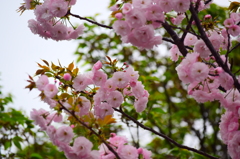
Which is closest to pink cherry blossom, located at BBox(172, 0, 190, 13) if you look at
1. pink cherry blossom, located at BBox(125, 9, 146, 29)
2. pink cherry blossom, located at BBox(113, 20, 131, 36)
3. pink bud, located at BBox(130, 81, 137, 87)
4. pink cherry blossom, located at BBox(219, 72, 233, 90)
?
pink cherry blossom, located at BBox(125, 9, 146, 29)

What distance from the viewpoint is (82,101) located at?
1557 mm

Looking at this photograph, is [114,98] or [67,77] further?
[114,98]

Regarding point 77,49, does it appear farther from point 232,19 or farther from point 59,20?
point 232,19

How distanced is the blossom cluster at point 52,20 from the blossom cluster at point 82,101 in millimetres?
319

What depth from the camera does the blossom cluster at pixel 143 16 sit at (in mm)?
1455

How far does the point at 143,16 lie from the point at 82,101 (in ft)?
1.99

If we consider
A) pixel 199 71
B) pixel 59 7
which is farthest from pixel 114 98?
pixel 59 7

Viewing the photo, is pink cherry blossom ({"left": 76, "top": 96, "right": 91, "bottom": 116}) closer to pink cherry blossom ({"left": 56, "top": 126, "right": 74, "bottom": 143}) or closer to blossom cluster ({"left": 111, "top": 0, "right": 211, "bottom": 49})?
pink cherry blossom ({"left": 56, "top": 126, "right": 74, "bottom": 143})

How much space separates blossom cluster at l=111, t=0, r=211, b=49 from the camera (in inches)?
57.3

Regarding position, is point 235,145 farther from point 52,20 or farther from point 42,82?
point 52,20

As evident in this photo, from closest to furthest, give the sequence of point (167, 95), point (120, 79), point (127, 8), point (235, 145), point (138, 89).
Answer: point (235, 145)
point (127, 8)
point (120, 79)
point (138, 89)
point (167, 95)

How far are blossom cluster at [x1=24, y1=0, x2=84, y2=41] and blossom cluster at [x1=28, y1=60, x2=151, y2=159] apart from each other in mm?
319

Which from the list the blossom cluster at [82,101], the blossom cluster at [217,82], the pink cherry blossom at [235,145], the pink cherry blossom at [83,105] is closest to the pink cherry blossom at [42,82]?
the blossom cluster at [82,101]

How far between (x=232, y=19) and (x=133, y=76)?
724 millimetres
